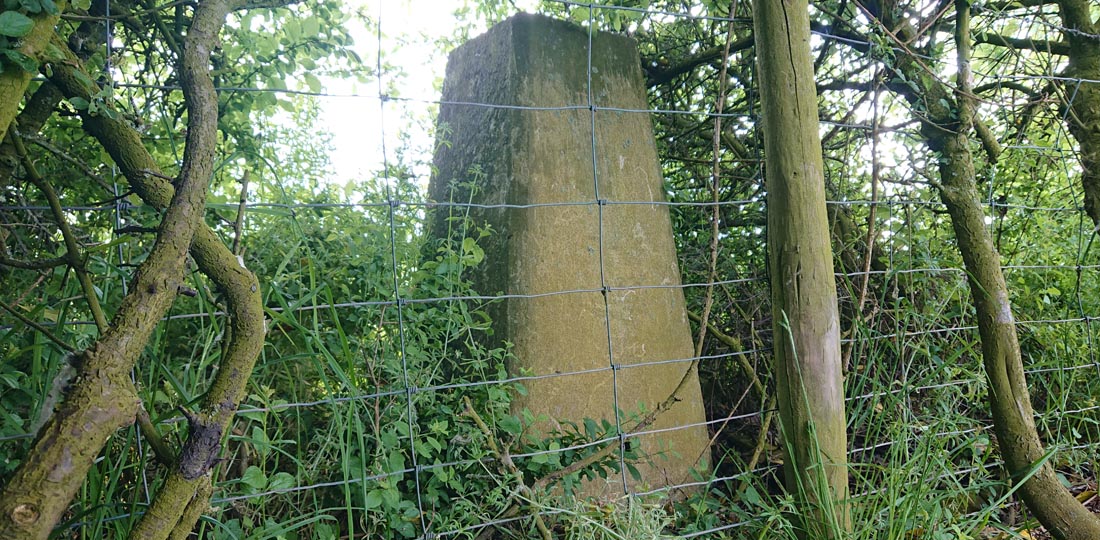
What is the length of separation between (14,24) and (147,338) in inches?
20.8

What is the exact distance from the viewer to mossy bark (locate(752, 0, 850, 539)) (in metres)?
1.86

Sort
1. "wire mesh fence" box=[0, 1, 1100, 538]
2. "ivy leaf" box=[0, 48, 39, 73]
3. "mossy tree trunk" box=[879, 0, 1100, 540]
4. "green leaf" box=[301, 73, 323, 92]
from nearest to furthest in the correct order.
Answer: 1. "ivy leaf" box=[0, 48, 39, 73]
2. "wire mesh fence" box=[0, 1, 1100, 538]
3. "green leaf" box=[301, 73, 323, 92]
4. "mossy tree trunk" box=[879, 0, 1100, 540]

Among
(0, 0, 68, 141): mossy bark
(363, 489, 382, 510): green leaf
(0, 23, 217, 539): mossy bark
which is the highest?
(0, 0, 68, 141): mossy bark

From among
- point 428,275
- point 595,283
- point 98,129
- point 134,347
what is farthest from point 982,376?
point 98,129

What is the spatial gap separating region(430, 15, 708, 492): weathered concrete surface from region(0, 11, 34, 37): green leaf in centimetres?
131

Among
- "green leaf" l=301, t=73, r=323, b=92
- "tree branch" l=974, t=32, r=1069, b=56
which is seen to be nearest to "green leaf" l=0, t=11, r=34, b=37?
"green leaf" l=301, t=73, r=323, b=92

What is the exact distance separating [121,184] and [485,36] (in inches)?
59.4

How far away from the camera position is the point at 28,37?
114cm

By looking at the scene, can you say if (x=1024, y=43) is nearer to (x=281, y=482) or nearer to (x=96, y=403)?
(x=281, y=482)

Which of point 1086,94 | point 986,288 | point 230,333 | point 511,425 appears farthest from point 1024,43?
point 230,333

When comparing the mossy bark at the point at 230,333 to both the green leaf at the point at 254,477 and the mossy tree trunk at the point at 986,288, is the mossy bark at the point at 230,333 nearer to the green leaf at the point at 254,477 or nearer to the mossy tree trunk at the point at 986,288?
the green leaf at the point at 254,477

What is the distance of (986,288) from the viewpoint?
231 cm

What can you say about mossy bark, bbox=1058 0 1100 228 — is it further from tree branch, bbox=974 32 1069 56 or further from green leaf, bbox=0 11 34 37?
green leaf, bbox=0 11 34 37

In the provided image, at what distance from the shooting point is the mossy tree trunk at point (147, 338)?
994 mm
